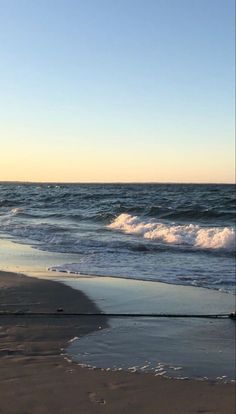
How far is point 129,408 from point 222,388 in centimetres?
80

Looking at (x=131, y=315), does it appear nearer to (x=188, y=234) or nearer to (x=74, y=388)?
(x=74, y=388)

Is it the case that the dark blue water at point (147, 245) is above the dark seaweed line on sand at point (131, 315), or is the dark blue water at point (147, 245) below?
above

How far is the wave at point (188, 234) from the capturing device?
14938 mm

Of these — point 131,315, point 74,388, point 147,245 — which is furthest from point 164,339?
point 147,245

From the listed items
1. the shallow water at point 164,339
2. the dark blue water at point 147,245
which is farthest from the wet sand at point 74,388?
the dark blue water at point 147,245

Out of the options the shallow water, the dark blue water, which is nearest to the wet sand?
the shallow water

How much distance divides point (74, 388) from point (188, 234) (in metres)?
13.2

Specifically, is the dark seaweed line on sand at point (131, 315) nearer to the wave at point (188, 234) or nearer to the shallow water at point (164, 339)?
the shallow water at point (164, 339)

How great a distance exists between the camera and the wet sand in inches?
147

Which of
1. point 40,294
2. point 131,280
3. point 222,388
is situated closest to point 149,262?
point 131,280

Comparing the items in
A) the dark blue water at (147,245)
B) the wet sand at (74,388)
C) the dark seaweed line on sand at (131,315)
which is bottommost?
the wet sand at (74,388)

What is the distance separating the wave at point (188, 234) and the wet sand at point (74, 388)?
9.82 metres

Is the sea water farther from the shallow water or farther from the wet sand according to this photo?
the wet sand

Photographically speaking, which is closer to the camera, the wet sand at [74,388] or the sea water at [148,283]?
the wet sand at [74,388]
